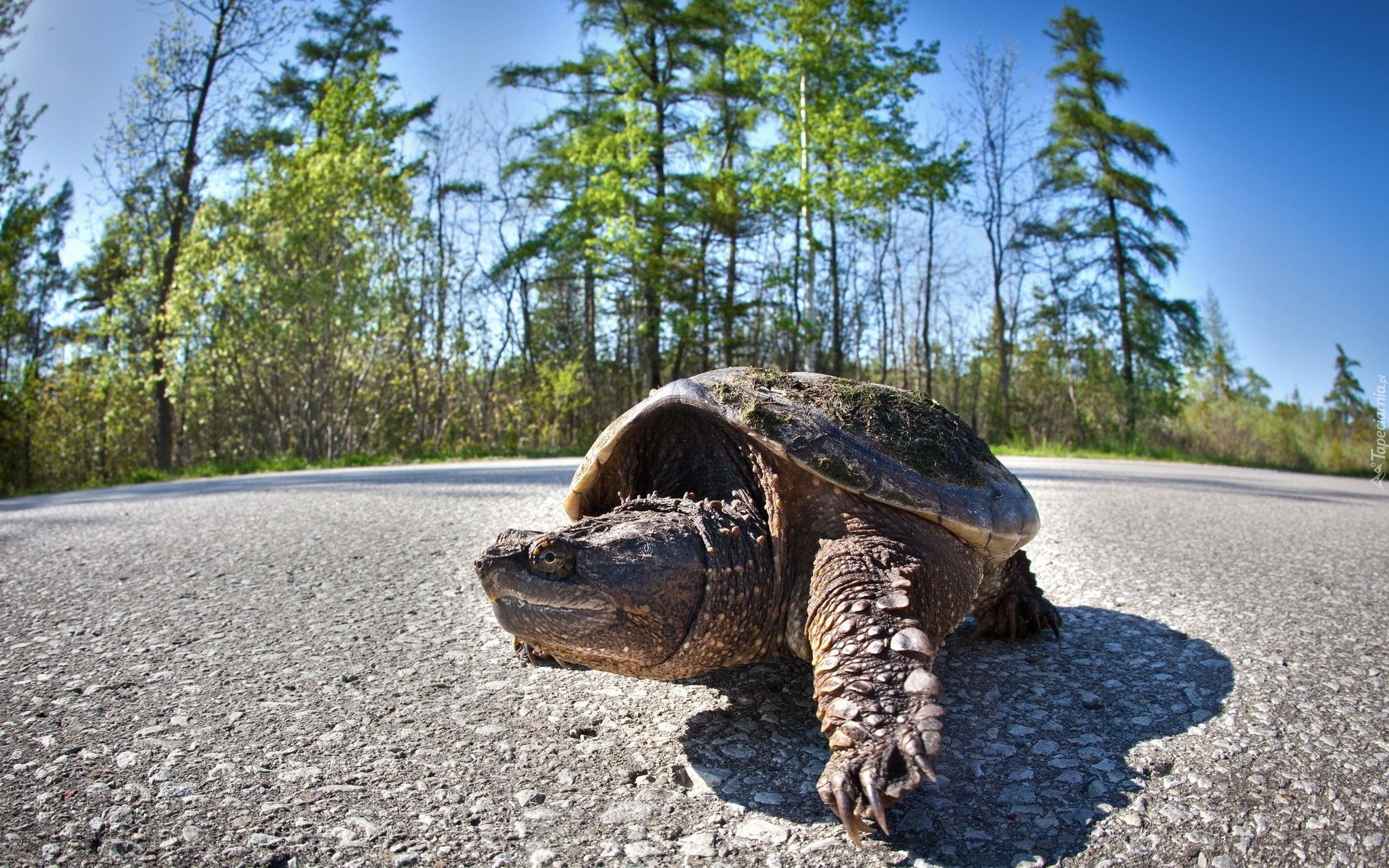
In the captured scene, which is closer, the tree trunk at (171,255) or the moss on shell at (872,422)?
the moss on shell at (872,422)

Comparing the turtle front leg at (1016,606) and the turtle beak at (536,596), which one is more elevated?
the turtle beak at (536,596)

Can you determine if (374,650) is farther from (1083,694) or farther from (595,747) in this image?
(1083,694)

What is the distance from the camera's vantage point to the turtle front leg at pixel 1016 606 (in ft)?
6.79

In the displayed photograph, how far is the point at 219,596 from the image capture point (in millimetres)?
2467

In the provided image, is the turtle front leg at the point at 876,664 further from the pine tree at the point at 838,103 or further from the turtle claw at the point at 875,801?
the pine tree at the point at 838,103

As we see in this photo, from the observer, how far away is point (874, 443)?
1710 millimetres

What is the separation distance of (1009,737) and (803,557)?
1.81 feet

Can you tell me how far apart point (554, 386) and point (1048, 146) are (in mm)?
13458

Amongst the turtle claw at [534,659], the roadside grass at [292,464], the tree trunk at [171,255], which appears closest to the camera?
the turtle claw at [534,659]

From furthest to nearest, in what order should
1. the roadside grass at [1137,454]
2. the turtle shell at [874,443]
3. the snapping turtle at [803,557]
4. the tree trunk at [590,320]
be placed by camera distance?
the tree trunk at [590,320], the roadside grass at [1137,454], the turtle shell at [874,443], the snapping turtle at [803,557]

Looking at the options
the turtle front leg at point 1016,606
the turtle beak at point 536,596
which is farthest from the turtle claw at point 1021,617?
the turtle beak at point 536,596

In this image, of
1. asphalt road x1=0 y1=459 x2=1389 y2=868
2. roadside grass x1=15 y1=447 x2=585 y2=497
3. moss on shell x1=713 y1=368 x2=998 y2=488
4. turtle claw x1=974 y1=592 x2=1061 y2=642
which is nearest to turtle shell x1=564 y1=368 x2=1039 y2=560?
moss on shell x1=713 y1=368 x2=998 y2=488

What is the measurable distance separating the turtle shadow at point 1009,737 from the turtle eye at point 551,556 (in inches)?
18.3

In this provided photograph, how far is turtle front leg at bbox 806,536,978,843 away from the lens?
1125mm
